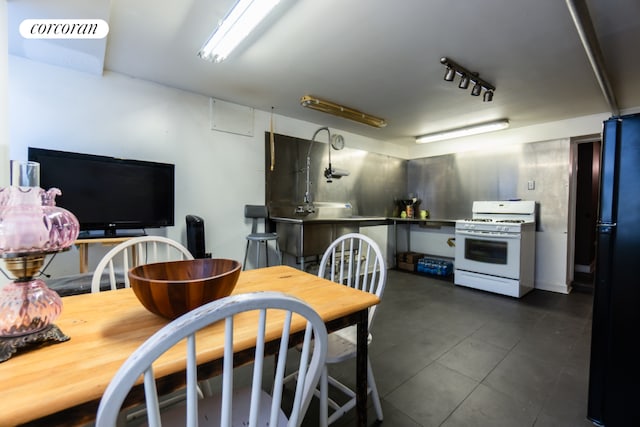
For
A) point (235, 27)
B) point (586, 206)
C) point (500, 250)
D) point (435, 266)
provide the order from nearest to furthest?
point (235, 27)
point (500, 250)
point (435, 266)
point (586, 206)

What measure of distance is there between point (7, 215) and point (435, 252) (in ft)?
17.2

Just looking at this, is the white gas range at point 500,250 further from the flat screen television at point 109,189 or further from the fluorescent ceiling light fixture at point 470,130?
the flat screen television at point 109,189

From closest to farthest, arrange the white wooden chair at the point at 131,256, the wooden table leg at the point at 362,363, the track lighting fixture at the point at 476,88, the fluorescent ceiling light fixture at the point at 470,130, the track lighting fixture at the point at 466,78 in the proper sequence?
the wooden table leg at the point at 362,363 < the white wooden chair at the point at 131,256 < the track lighting fixture at the point at 466,78 < the track lighting fixture at the point at 476,88 < the fluorescent ceiling light fixture at the point at 470,130

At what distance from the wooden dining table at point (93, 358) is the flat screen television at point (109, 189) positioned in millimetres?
1670

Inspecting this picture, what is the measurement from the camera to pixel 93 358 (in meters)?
0.68

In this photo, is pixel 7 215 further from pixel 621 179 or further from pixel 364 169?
pixel 364 169

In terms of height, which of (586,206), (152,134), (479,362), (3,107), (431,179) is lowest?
(479,362)

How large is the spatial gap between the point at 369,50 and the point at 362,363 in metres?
2.22

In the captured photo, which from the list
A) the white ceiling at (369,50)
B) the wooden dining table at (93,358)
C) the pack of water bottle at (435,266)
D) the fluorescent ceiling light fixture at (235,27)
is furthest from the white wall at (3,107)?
the pack of water bottle at (435,266)

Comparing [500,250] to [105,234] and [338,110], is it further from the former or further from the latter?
[105,234]

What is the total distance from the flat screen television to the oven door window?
3.81 meters

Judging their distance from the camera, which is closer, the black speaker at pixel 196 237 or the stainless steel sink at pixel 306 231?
the black speaker at pixel 196 237

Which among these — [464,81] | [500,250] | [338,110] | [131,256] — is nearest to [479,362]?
[500,250]

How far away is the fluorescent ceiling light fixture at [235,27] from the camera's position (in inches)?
64.6
